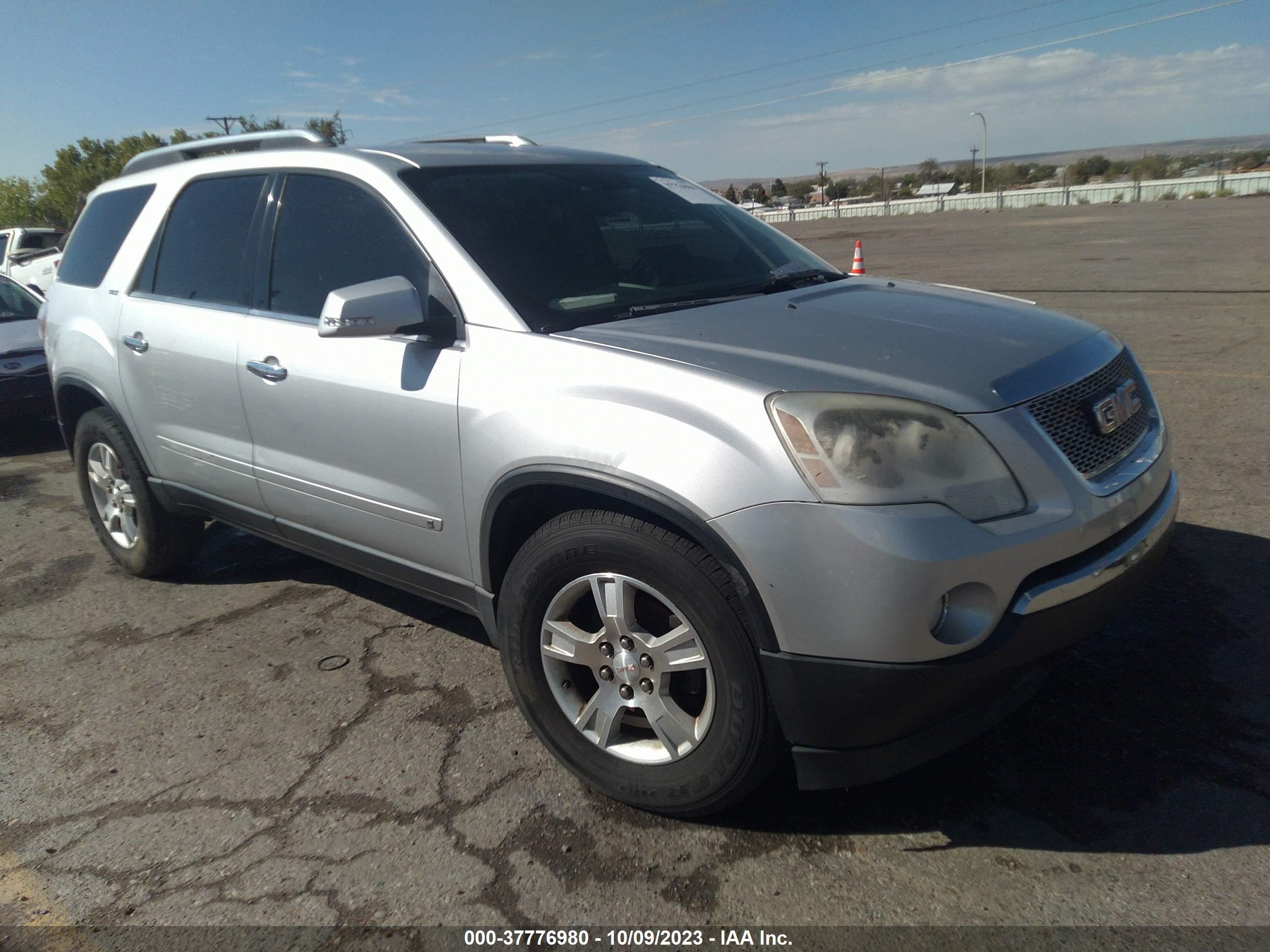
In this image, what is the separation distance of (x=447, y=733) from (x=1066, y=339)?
91.1 inches

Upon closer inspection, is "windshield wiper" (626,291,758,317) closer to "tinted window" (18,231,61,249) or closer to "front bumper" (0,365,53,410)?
"front bumper" (0,365,53,410)

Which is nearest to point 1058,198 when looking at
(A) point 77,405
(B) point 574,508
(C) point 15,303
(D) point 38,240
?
(D) point 38,240

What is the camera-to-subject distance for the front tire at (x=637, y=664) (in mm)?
2354

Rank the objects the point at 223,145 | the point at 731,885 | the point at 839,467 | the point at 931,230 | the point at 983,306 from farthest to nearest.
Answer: the point at 931,230, the point at 223,145, the point at 983,306, the point at 731,885, the point at 839,467

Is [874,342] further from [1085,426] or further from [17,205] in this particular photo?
[17,205]

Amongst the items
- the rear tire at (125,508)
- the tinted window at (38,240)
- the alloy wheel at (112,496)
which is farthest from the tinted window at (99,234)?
the tinted window at (38,240)

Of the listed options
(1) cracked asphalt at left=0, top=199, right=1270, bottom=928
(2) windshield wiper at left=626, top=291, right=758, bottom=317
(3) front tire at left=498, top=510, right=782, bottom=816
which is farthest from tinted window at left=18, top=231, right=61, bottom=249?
(3) front tire at left=498, top=510, right=782, bottom=816

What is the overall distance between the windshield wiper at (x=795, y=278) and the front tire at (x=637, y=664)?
127 cm

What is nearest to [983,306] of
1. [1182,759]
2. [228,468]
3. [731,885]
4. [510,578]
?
[1182,759]

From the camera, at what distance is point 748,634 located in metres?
2.31

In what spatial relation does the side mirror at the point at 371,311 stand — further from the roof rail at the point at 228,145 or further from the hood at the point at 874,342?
the roof rail at the point at 228,145

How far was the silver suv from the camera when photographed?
7.22 ft

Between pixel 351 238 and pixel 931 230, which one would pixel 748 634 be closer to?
pixel 351 238

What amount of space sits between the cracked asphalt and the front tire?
7.2 inches
